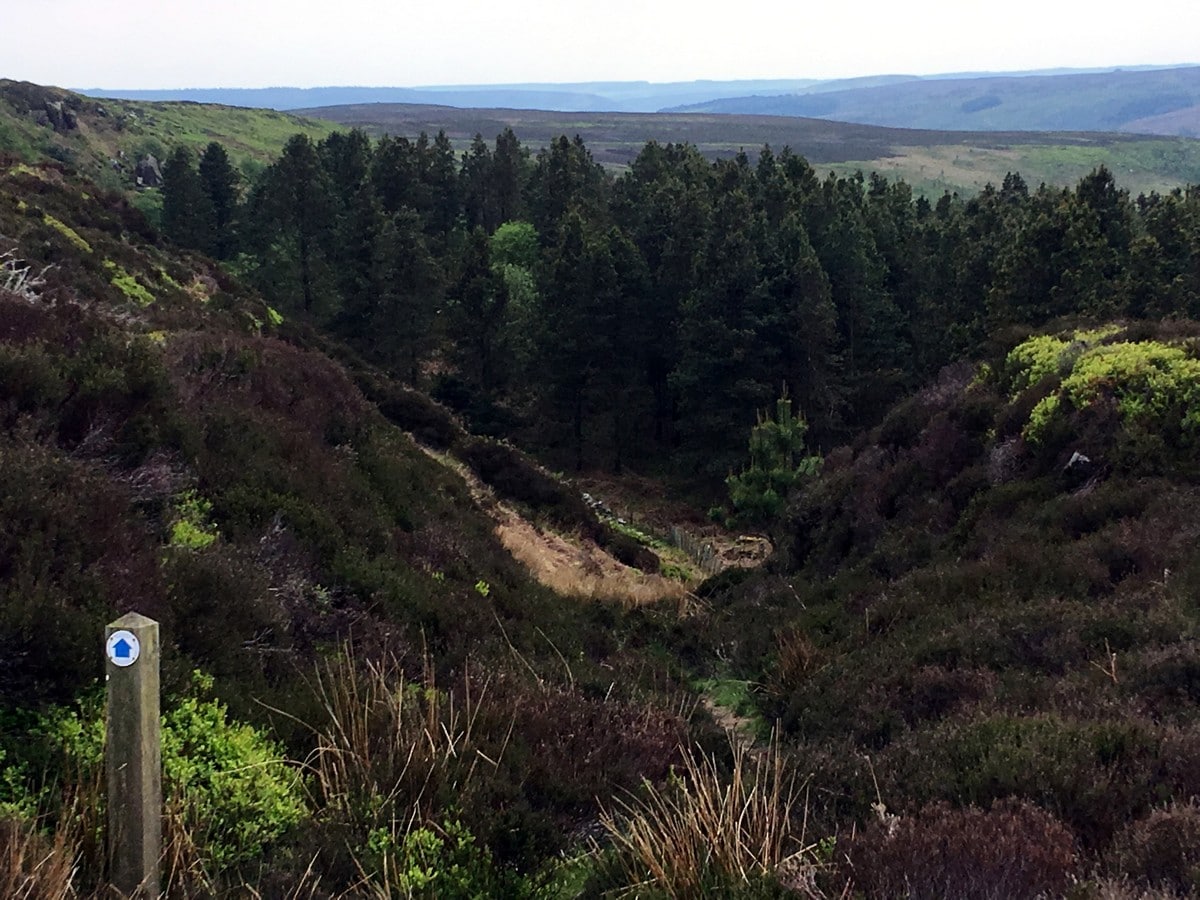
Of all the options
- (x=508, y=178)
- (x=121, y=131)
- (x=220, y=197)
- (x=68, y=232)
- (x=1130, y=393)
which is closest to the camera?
(x=1130, y=393)

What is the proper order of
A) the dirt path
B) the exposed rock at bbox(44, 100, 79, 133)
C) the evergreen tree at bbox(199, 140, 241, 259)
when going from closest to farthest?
the dirt path
the evergreen tree at bbox(199, 140, 241, 259)
the exposed rock at bbox(44, 100, 79, 133)

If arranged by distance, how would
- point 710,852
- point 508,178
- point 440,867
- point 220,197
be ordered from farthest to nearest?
point 508,178, point 220,197, point 440,867, point 710,852

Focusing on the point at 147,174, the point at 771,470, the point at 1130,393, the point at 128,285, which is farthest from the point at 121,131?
the point at 1130,393

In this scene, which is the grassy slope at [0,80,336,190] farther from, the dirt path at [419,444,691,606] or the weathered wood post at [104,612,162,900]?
the weathered wood post at [104,612,162,900]

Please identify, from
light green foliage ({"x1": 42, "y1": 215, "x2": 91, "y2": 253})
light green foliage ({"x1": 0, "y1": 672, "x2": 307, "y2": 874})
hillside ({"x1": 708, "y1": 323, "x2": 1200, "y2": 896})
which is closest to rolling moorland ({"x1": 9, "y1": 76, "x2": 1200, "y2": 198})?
hillside ({"x1": 708, "y1": 323, "x2": 1200, "y2": 896})

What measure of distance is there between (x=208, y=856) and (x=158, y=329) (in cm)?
1338

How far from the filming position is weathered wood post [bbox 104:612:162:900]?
10.5ft

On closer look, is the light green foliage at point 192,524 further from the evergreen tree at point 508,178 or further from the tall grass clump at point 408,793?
the evergreen tree at point 508,178

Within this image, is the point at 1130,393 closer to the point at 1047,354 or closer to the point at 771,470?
the point at 1047,354

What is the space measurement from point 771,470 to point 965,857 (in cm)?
2201

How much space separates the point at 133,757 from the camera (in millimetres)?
3268

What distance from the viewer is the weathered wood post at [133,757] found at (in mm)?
3191

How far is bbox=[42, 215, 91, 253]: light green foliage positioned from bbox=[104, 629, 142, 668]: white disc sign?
22.6 m

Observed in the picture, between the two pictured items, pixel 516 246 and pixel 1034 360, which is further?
pixel 516 246
